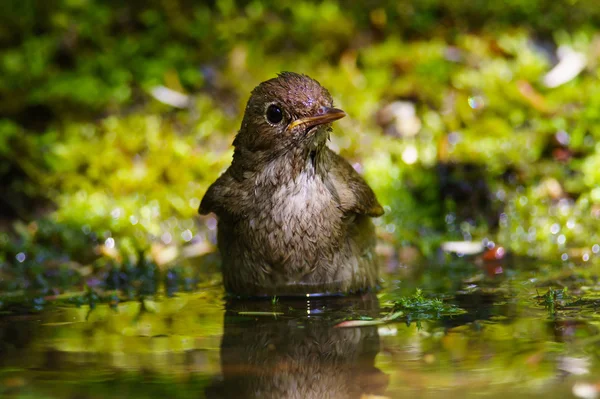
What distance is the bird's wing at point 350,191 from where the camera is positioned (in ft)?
14.6

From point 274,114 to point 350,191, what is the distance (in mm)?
622

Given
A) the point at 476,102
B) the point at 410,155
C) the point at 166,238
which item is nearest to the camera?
the point at 166,238

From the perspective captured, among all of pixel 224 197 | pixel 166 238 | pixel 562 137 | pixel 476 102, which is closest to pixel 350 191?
pixel 224 197

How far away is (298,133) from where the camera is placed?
422cm

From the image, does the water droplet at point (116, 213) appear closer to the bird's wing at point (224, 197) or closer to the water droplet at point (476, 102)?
the bird's wing at point (224, 197)

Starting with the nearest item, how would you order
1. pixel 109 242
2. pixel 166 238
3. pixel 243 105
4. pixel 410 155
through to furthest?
pixel 109 242, pixel 166 238, pixel 410 155, pixel 243 105

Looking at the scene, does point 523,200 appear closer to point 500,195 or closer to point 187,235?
point 500,195

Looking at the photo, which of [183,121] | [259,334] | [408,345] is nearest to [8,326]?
[259,334]

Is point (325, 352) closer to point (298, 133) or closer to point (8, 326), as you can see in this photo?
point (298, 133)

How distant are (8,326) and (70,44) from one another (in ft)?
17.1

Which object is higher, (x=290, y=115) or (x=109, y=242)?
(x=290, y=115)

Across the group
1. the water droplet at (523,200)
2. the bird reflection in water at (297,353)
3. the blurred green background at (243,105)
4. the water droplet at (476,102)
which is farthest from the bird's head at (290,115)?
the water droplet at (476,102)

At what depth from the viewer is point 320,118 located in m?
4.12

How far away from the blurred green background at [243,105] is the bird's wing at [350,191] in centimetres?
116
